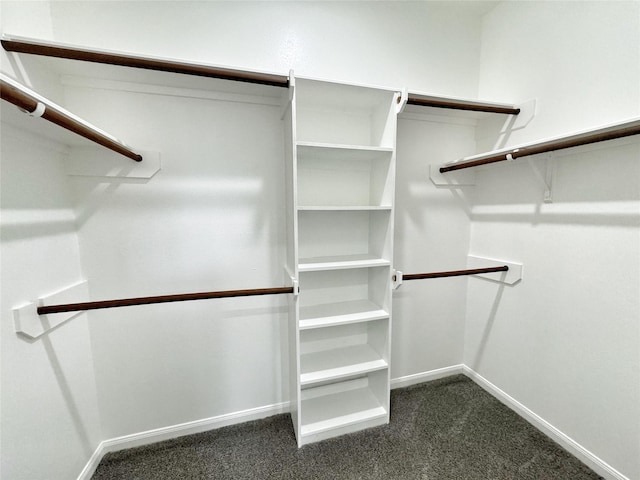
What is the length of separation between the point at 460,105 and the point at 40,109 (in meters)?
1.87

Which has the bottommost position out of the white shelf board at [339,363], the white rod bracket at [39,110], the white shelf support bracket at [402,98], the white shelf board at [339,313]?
the white shelf board at [339,363]

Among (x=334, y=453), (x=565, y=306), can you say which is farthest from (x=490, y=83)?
(x=334, y=453)

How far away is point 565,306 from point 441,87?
161 cm

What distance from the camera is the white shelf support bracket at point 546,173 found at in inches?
57.8

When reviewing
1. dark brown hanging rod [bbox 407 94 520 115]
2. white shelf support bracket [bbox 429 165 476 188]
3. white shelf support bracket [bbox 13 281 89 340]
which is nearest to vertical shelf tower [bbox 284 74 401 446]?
dark brown hanging rod [bbox 407 94 520 115]

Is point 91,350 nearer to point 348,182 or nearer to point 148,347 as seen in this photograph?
point 148,347

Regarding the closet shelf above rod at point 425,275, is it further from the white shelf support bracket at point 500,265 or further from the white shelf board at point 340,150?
the white shelf board at point 340,150

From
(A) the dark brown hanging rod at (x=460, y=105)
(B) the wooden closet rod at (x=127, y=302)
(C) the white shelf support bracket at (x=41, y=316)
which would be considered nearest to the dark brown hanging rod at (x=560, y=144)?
(A) the dark brown hanging rod at (x=460, y=105)

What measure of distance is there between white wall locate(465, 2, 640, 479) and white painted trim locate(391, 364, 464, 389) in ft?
1.00

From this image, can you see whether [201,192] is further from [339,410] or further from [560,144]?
[560,144]

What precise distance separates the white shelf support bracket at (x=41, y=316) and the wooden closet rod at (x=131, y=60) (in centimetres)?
99

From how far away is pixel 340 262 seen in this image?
152 centimetres

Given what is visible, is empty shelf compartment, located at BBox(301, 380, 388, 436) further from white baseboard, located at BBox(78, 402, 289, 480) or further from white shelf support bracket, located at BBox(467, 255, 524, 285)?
white shelf support bracket, located at BBox(467, 255, 524, 285)

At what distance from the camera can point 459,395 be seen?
1.91m
